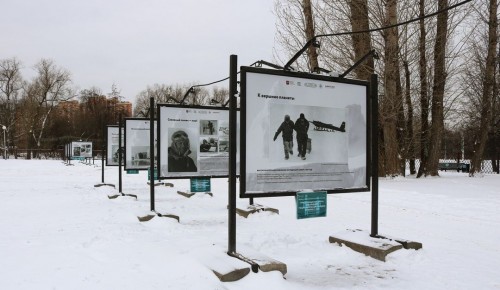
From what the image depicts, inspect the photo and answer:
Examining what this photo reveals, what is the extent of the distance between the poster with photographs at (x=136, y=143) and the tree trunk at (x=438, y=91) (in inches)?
539

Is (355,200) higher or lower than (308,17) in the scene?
lower

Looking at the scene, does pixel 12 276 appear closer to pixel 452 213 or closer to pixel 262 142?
pixel 262 142

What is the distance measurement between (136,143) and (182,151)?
3.66 m

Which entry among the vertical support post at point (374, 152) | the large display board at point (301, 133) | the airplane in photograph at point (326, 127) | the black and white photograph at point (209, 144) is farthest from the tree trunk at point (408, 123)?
the airplane in photograph at point (326, 127)

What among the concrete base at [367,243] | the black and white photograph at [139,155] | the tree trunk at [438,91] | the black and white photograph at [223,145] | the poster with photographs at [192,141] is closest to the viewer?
the concrete base at [367,243]

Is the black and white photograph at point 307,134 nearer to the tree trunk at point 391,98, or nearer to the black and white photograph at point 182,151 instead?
the black and white photograph at point 182,151

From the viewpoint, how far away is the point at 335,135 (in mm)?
6355

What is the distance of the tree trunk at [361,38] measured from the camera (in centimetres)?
1953

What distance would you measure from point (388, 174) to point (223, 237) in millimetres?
14005

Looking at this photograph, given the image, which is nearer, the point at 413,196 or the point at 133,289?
the point at 133,289

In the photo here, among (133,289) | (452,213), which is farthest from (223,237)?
(452,213)

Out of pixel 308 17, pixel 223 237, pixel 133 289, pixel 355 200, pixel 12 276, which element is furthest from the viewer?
pixel 308 17

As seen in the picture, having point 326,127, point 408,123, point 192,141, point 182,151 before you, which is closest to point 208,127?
point 192,141

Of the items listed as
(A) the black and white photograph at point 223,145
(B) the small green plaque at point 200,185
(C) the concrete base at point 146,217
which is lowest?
(C) the concrete base at point 146,217
